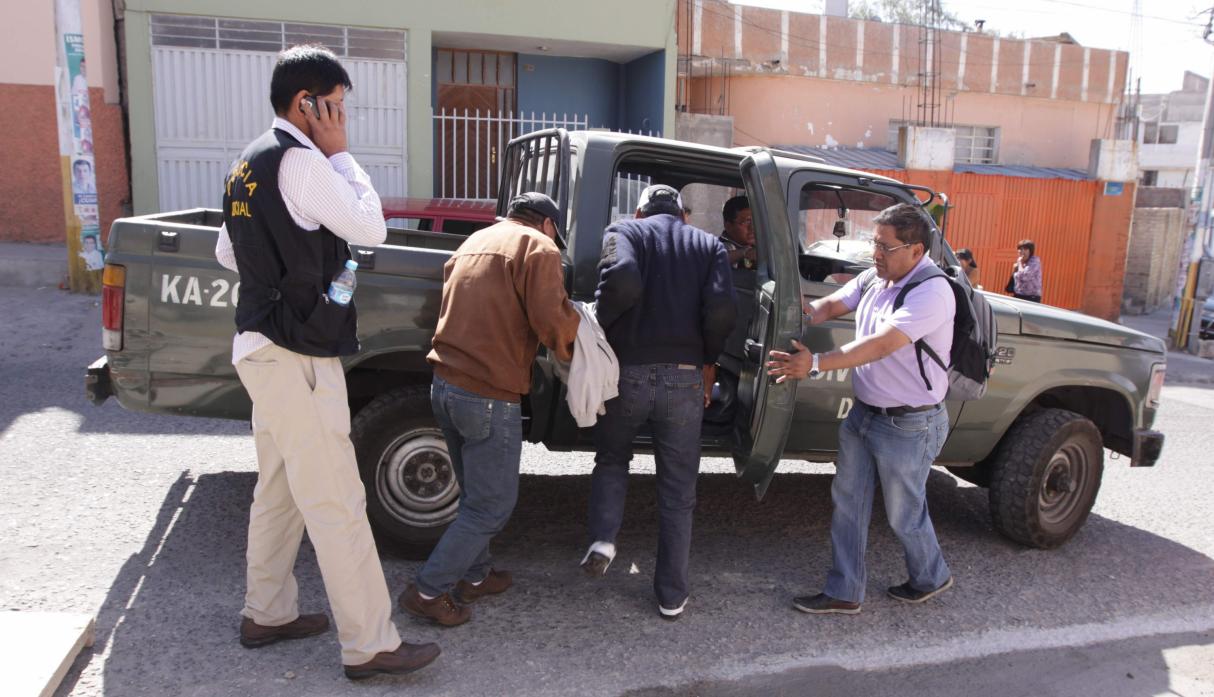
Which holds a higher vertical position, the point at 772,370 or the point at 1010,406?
the point at 772,370

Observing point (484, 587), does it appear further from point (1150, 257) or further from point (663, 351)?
point (1150, 257)

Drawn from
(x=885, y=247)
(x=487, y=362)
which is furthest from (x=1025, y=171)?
(x=487, y=362)

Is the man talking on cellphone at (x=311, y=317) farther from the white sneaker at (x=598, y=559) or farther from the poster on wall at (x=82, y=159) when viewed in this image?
the poster on wall at (x=82, y=159)

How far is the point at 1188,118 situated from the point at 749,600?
44.3 metres

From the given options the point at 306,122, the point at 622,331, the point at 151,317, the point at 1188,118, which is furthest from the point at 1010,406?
the point at 1188,118

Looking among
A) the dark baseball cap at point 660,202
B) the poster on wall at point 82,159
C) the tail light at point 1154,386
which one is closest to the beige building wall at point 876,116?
the poster on wall at point 82,159

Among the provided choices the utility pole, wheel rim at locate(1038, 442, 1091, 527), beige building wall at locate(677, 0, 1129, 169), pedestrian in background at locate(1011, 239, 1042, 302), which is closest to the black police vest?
wheel rim at locate(1038, 442, 1091, 527)

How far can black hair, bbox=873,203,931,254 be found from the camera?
3873 mm

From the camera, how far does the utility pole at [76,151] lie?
993 cm

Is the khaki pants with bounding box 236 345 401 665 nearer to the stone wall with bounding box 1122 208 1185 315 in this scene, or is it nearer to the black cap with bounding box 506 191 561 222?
the black cap with bounding box 506 191 561 222

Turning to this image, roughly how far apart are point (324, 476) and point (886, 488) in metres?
2.36

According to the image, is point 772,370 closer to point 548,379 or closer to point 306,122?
point 548,379

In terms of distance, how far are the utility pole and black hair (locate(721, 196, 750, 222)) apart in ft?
26.1

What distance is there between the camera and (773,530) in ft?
17.0
